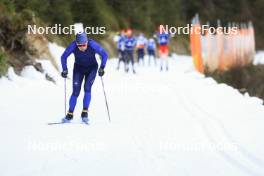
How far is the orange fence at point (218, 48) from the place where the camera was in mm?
25141

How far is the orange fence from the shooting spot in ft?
82.5

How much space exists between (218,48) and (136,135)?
19402 millimetres

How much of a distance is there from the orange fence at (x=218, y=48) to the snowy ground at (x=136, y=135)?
913cm

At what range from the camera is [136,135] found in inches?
374

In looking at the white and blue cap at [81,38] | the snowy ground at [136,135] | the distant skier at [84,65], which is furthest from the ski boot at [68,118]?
the white and blue cap at [81,38]

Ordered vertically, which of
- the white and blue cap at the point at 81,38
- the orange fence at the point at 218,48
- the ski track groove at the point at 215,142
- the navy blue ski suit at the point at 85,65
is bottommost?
the ski track groove at the point at 215,142

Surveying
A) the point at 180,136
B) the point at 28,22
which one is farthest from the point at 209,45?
the point at 180,136

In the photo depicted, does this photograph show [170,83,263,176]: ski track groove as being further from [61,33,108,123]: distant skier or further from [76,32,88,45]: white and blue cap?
[76,32,88,45]: white and blue cap

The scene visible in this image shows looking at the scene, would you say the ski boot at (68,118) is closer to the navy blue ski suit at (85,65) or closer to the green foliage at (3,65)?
the navy blue ski suit at (85,65)

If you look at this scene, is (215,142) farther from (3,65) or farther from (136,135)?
(3,65)

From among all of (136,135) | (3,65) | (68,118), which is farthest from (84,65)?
(3,65)

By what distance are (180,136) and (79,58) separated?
8.59 ft

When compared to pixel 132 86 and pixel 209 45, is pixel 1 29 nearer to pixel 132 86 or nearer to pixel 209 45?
pixel 132 86

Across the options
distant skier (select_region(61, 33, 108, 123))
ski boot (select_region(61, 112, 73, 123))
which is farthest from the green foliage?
ski boot (select_region(61, 112, 73, 123))
